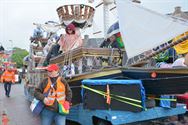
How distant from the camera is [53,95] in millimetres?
6223

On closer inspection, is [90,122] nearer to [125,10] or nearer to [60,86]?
[60,86]

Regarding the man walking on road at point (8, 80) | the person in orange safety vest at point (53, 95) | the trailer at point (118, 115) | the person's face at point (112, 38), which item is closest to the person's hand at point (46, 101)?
the person in orange safety vest at point (53, 95)

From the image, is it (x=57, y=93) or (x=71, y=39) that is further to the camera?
(x=71, y=39)

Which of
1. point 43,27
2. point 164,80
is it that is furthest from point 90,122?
point 43,27

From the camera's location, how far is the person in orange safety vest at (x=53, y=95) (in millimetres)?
6176

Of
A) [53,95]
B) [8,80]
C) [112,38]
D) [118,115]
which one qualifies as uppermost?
[112,38]

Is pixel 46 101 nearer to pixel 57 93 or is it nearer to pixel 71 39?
pixel 57 93

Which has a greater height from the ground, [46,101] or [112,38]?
[112,38]

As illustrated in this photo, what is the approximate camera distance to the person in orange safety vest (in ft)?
→ 20.3

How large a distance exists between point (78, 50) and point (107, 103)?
7.42ft

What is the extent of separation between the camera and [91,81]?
21.9 feet

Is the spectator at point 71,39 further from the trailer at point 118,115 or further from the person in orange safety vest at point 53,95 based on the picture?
the person in orange safety vest at point 53,95

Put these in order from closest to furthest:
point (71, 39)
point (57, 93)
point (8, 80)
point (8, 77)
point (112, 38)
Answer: point (57, 93) → point (112, 38) → point (71, 39) → point (8, 80) → point (8, 77)

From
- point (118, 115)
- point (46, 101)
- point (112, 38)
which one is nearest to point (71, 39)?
point (112, 38)
